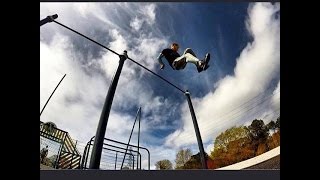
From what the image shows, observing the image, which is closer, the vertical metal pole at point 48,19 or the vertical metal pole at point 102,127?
the vertical metal pole at point 102,127

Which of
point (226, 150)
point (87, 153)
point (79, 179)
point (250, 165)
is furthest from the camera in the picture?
point (226, 150)

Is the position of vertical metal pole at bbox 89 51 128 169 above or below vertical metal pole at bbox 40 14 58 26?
below

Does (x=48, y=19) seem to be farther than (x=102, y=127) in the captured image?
Yes

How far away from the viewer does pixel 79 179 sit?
4875mm

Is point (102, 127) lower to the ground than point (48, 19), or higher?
lower

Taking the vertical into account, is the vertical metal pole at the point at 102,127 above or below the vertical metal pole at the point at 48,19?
below

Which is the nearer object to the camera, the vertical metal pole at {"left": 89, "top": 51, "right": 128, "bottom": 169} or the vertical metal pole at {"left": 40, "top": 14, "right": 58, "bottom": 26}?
the vertical metal pole at {"left": 89, "top": 51, "right": 128, "bottom": 169}
